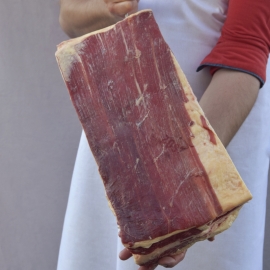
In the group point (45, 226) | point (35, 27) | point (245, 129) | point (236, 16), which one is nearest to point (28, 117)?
point (35, 27)

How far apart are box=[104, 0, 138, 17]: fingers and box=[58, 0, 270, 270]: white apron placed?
199mm

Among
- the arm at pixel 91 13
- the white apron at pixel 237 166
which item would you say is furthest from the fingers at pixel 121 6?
the white apron at pixel 237 166

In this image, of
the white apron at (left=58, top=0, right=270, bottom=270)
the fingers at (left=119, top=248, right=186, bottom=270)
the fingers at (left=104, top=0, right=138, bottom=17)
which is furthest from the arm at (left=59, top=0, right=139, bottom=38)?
the fingers at (left=119, top=248, right=186, bottom=270)

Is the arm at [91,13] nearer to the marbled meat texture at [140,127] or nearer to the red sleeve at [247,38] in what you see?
the marbled meat texture at [140,127]

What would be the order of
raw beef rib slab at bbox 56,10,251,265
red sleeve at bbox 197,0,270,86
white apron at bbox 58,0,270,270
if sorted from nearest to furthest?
1. raw beef rib slab at bbox 56,10,251,265
2. red sleeve at bbox 197,0,270,86
3. white apron at bbox 58,0,270,270

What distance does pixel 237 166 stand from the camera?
1.06 metres

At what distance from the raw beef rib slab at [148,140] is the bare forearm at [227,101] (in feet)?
0.39

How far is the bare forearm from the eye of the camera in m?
0.88

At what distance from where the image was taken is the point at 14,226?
1719 mm

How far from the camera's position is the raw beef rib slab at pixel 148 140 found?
2.43ft

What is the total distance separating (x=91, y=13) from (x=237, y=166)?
1.58 feet

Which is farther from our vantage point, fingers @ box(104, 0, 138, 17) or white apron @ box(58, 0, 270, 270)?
white apron @ box(58, 0, 270, 270)

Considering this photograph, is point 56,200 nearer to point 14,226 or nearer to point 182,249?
point 14,226

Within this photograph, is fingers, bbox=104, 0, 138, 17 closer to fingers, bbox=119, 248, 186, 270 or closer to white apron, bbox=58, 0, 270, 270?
white apron, bbox=58, 0, 270, 270
